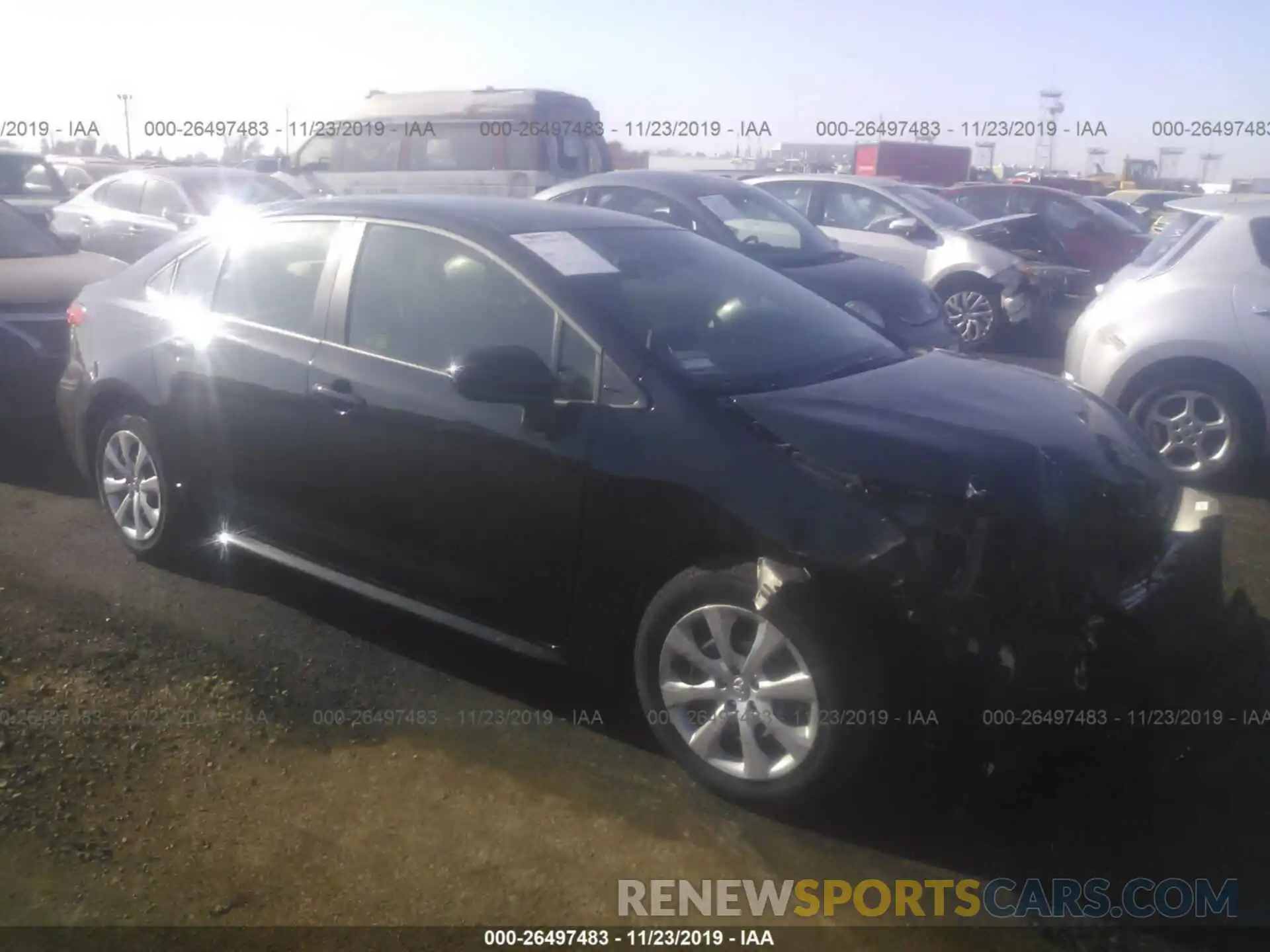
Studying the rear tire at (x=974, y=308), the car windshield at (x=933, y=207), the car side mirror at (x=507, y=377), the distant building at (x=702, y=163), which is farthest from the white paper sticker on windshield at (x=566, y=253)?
the distant building at (x=702, y=163)

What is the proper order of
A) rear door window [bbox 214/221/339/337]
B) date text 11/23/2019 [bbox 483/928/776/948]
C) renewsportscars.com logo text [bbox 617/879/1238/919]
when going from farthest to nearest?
rear door window [bbox 214/221/339/337]
renewsportscars.com logo text [bbox 617/879/1238/919]
date text 11/23/2019 [bbox 483/928/776/948]

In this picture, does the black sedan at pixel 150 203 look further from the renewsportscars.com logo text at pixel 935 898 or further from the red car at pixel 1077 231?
the renewsportscars.com logo text at pixel 935 898

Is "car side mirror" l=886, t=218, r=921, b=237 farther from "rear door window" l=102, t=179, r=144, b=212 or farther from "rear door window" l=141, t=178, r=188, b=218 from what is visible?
"rear door window" l=102, t=179, r=144, b=212

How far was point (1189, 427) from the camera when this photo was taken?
252 inches

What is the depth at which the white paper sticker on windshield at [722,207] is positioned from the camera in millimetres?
9133

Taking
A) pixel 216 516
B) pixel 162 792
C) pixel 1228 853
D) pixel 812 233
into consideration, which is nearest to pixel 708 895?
pixel 1228 853

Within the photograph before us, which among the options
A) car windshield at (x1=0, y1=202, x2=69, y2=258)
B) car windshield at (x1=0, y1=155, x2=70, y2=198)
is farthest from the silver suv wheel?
car windshield at (x1=0, y1=155, x2=70, y2=198)

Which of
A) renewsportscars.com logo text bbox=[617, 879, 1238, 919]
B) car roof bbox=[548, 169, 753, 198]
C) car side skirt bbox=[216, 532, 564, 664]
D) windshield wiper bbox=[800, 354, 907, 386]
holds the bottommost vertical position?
renewsportscars.com logo text bbox=[617, 879, 1238, 919]

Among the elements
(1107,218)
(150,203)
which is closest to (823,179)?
(1107,218)

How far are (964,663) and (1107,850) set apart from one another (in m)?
0.68

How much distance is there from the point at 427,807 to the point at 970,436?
73.7 inches

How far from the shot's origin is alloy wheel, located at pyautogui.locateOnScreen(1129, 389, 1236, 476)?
6.30m

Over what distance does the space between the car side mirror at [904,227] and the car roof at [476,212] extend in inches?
271

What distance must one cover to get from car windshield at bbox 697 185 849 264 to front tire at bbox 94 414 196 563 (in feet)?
16.0
